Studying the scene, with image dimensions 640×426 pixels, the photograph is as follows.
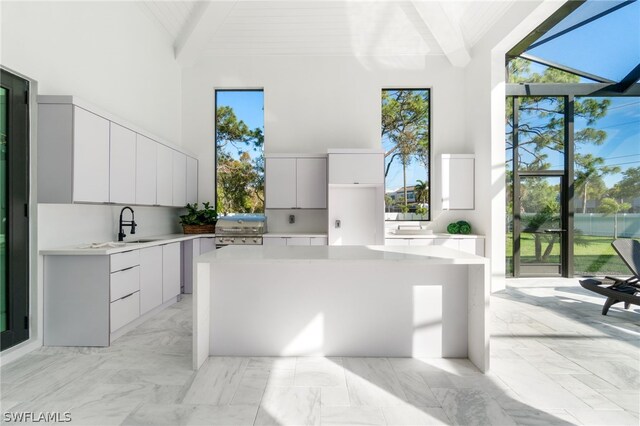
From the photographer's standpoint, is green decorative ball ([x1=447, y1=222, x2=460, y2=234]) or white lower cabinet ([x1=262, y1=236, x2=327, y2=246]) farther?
green decorative ball ([x1=447, y1=222, x2=460, y2=234])

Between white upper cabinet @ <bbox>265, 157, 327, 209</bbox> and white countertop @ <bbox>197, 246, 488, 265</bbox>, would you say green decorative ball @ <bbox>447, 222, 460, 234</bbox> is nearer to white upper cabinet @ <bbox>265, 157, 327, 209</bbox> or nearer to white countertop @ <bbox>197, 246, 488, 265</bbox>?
white upper cabinet @ <bbox>265, 157, 327, 209</bbox>

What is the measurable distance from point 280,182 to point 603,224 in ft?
18.3

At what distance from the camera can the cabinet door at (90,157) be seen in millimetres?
2855

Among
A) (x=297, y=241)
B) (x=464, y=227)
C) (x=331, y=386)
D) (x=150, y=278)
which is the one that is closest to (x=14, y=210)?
(x=150, y=278)

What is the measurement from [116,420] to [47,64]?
3.11 meters

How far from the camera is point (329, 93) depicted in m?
5.65

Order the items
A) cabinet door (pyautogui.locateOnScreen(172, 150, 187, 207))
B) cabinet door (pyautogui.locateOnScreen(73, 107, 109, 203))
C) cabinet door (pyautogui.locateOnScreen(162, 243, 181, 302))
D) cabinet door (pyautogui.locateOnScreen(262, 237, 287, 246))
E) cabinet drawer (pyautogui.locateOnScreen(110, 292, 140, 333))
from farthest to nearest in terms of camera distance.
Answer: cabinet door (pyautogui.locateOnScreen(262, 237, 287, 246)) → cabinet door (pyautogui.locateOnScreen(172, 150, 187, 207)) → cabinet door (pyautogui.locateOnScreen(162, 243, 181, 302)) → cabinet drawer (pyautogui.locateOnScreen(110, 292, 140, 333)) → cabinet door (pyautogui.locateOnScreen(73, 107, 109, 203))

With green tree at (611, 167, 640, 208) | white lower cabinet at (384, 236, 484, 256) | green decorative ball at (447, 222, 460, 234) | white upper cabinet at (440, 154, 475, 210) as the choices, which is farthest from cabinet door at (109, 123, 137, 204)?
green tree at (611, 167, 640, 208)

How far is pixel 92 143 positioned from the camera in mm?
3039

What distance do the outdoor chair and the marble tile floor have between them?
0.69 m

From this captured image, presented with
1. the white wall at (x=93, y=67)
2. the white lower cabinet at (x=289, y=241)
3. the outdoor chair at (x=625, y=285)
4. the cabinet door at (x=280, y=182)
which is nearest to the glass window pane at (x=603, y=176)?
the outdoor chair at (x=625, y=285)

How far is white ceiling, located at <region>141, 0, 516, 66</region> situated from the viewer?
481 centimetres

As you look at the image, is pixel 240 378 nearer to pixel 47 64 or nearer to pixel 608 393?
pixel 608 393

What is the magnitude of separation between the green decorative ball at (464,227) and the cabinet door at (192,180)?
4.57m
